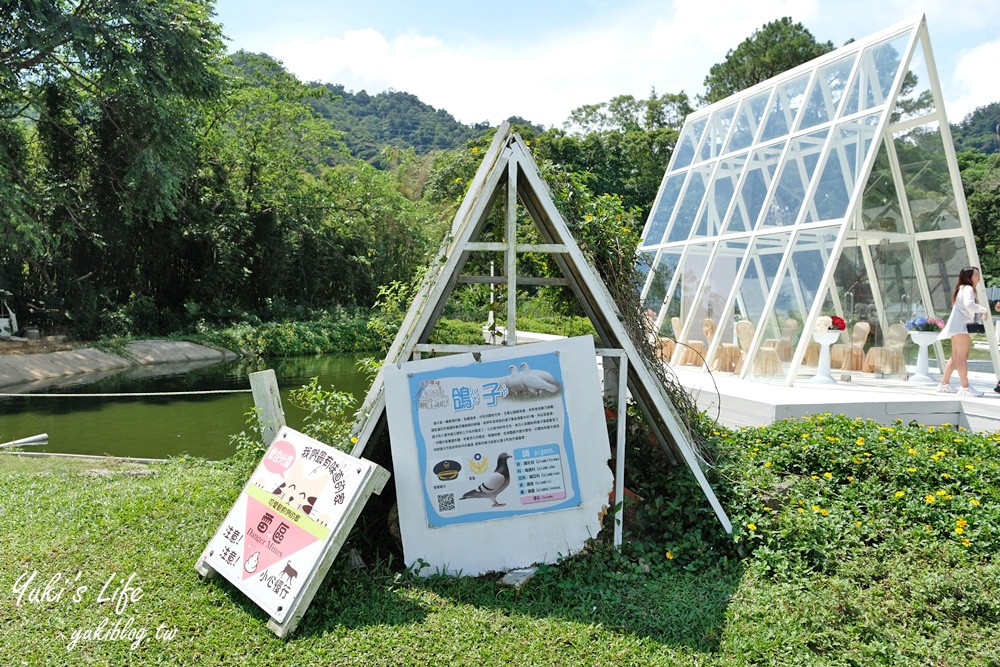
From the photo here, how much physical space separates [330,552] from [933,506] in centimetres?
363

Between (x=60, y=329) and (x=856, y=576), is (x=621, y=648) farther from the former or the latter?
(x=60, y=329)

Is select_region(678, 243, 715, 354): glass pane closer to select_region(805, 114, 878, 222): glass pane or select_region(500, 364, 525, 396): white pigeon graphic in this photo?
select_region(805, 114, 878, 222): glass pane

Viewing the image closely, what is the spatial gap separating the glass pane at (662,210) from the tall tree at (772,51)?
23786 millimetres

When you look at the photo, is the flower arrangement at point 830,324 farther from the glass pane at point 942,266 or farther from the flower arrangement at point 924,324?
the glass pane at point 942,266

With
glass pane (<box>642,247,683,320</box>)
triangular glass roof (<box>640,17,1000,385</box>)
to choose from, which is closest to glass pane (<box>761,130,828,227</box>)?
triangular glass roof (<box>640,17,1000,385</box>)

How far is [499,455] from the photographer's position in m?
4.50

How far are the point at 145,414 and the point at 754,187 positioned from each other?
9912 millimetres

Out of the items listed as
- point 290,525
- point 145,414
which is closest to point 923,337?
point 290,525

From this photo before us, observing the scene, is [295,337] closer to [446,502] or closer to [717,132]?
[717,132]

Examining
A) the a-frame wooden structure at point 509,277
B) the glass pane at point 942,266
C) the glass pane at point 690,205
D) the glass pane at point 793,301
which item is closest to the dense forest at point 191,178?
the glass pane at point 690,205

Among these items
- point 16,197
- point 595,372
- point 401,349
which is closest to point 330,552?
point 401,349

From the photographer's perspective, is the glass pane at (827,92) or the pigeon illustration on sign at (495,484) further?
the glass pane at (827,92)

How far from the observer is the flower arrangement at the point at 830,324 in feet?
30.0

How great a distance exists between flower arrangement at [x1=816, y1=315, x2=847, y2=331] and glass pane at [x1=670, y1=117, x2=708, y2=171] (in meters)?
5.30
